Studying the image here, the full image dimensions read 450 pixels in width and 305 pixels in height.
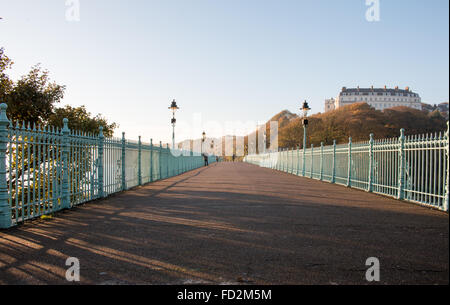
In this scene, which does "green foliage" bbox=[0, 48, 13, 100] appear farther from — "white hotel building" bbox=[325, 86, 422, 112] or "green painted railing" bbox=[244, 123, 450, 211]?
"white hotel building" bbox=[325, 86, 422, 112]

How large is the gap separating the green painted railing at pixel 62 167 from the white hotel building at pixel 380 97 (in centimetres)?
16389

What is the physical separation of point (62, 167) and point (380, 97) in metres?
178

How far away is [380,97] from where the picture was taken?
548 feet

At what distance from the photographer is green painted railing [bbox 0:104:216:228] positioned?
21.4ft

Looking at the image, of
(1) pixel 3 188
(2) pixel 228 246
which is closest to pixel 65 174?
(1) pixel 3 188

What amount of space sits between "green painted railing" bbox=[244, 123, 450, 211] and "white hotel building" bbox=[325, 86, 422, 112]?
155 meters

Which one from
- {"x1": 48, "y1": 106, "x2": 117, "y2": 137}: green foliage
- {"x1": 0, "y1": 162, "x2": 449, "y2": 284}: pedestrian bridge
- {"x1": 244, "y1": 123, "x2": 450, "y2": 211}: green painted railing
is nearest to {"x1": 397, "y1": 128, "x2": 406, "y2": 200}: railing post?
{"x1": 244, "y1": 123, "x2": 450, "y2": 211}: green painted railing

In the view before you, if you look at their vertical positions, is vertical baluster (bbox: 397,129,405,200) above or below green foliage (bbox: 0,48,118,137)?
below

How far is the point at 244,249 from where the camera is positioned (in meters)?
4.99

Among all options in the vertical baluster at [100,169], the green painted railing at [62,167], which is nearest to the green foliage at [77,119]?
the green painted railing at [62,167]

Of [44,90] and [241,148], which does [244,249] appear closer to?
[44,90]

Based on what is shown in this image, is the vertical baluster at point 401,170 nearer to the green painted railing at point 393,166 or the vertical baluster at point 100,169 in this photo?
the green painted railing at point 393,166
